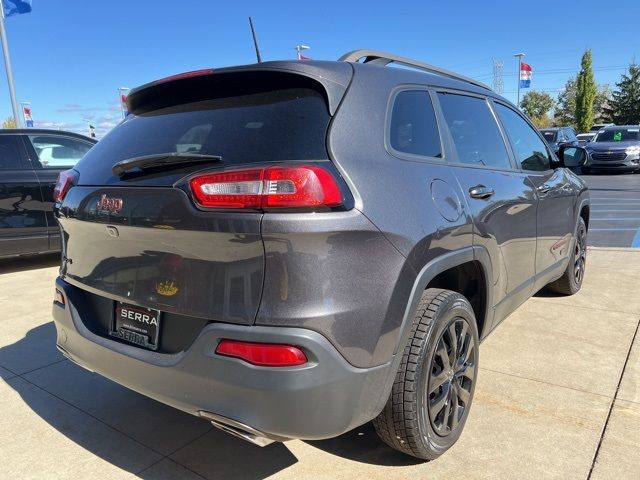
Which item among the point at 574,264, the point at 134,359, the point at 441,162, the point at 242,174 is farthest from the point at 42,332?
the point at 574,264

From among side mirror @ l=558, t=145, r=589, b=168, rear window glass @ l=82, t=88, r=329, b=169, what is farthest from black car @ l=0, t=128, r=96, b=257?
side mirror @ l=558, t=145, r=589, b=168

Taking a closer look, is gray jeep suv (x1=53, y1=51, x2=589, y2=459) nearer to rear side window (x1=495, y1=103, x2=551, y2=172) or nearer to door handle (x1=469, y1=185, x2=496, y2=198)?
door handle (x1=469, y1=185, x2=496, y2=198)

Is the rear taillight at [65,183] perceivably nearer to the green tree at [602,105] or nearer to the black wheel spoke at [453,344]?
the black wheel spoke at [453,344]

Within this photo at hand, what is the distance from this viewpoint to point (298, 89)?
2145mm

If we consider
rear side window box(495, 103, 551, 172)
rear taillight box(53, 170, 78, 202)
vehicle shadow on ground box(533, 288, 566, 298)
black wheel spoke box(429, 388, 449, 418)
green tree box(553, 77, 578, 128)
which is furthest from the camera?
green tree box(553, 77, 578, 128)

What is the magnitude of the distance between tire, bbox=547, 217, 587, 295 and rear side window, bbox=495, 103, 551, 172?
1.05 metres

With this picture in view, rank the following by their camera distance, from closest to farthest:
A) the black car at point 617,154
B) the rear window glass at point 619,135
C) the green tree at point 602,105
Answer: the black car at point 617,154 < the rear window glass at point 619,135 < the green tree at point 602,105

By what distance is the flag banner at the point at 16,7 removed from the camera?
1280 cm

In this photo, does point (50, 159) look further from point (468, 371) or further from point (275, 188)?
point (468, 371)

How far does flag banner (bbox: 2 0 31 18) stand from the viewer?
1280cm

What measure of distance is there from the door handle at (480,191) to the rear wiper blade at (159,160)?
134cm

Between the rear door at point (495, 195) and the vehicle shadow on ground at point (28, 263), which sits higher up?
the rear door at point (495, 195)

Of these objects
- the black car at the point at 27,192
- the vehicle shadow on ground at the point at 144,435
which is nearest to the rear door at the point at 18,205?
the black car at the point at 27,192

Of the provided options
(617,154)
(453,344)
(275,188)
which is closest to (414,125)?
(275,188)
